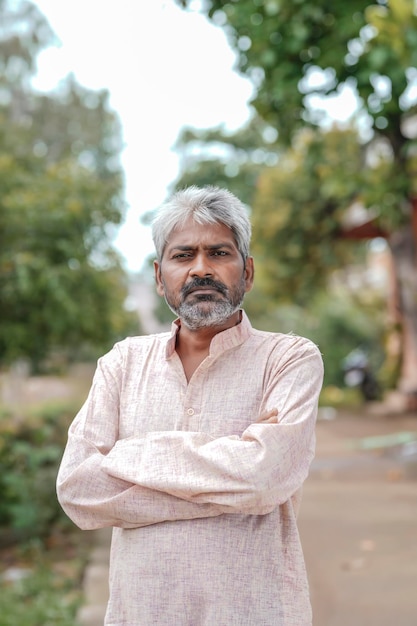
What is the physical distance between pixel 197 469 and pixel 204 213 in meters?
0.64

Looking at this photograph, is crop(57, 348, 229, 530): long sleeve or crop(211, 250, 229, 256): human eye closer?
crop(57, 348, 229, 530): long sleeve

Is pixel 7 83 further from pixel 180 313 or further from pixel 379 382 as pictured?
pixel 180 313

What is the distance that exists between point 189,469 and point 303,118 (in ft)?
18.1

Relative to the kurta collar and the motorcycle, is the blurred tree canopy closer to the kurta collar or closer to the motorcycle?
the kurta collar

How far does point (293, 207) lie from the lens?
637 inches

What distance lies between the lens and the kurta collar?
2.21 meters

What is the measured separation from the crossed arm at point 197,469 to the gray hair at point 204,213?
1.21 ft

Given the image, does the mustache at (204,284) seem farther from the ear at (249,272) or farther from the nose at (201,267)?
the ear at (249,272)

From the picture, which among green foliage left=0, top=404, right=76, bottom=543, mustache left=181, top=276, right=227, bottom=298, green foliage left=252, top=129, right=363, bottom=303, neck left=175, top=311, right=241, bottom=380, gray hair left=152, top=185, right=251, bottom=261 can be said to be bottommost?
green foliage left=0, top=404, right=76, bottom=543

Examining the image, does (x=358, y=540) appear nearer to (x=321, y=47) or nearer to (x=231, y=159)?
(x=321, y=47)

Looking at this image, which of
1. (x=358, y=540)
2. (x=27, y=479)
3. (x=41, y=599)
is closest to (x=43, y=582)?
(x=41, y=599)

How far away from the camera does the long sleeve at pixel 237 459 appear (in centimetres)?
195

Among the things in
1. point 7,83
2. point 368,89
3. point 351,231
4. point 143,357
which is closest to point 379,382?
point 351,231

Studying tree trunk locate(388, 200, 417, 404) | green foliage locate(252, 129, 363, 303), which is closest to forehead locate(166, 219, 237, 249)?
tree trunk locate(388, 200, 417, 404)
